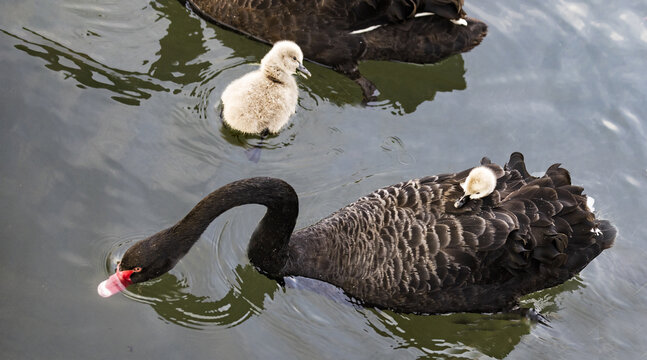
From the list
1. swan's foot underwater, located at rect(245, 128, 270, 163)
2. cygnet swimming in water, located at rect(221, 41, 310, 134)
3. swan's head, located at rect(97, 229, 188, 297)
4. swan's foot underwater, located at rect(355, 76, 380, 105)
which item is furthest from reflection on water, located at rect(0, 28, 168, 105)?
swan's head, located at rect(97, 229, 188, 297)

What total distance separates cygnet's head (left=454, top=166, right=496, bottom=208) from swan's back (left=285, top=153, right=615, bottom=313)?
0.06 meters

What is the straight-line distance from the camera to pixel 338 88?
217 inches

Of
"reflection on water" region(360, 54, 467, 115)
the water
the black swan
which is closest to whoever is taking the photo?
the water

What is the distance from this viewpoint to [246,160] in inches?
195

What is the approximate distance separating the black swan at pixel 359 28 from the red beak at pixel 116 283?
7.55 ft

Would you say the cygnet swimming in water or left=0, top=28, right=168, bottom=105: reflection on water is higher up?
the cygnet swimming in water

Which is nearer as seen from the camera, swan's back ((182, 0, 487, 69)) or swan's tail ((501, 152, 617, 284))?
swan's tail ((501, 152, 617, 284))

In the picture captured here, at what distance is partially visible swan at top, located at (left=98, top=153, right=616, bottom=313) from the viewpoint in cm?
407

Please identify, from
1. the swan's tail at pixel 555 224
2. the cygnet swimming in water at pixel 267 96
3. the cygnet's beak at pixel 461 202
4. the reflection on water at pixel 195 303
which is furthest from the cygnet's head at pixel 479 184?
the cygnet swimming in water at pixel 267 96

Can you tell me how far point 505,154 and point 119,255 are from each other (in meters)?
2.69

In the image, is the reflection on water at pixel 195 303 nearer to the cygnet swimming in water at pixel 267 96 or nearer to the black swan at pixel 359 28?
the cygnet swimming in water at pixel 267 96

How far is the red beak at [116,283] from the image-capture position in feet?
12.5

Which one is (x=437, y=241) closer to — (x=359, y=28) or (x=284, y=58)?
(x=284, y=58)

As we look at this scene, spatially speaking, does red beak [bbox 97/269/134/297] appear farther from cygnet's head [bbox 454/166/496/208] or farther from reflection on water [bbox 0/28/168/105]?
cygnet's head [bbox 454/166/496/208]
